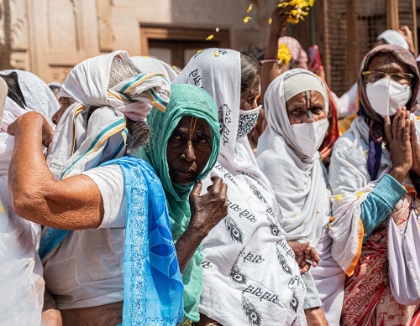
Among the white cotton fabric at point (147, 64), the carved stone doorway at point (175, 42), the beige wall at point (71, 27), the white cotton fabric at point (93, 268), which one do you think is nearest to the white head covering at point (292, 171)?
the white cotton fabric at point (147, 64)

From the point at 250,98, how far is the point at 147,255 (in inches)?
53.1

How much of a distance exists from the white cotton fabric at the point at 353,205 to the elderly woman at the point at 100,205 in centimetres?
155

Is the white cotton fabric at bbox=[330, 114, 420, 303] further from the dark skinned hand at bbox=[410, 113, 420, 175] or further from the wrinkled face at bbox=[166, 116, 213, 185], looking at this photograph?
the wrinkled face at bbox=[166, 116, 213, 185]

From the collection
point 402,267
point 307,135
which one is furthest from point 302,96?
point 402,267

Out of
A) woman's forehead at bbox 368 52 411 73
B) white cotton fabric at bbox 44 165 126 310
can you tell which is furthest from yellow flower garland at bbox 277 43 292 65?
white cotton fabric at bbox 44 165 126 310

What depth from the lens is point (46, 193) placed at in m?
1.94

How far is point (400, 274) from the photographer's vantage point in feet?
12.2

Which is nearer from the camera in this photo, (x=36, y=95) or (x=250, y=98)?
(x=250, y=98)

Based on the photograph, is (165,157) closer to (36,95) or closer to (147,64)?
(147,64)

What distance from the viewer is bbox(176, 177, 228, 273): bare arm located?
94.0 inches

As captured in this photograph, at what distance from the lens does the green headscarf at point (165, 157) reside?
2459mm

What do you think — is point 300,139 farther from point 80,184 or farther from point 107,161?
point 80,184

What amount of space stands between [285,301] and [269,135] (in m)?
1.18

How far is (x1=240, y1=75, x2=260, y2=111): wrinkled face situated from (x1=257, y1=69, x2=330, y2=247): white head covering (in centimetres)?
44
